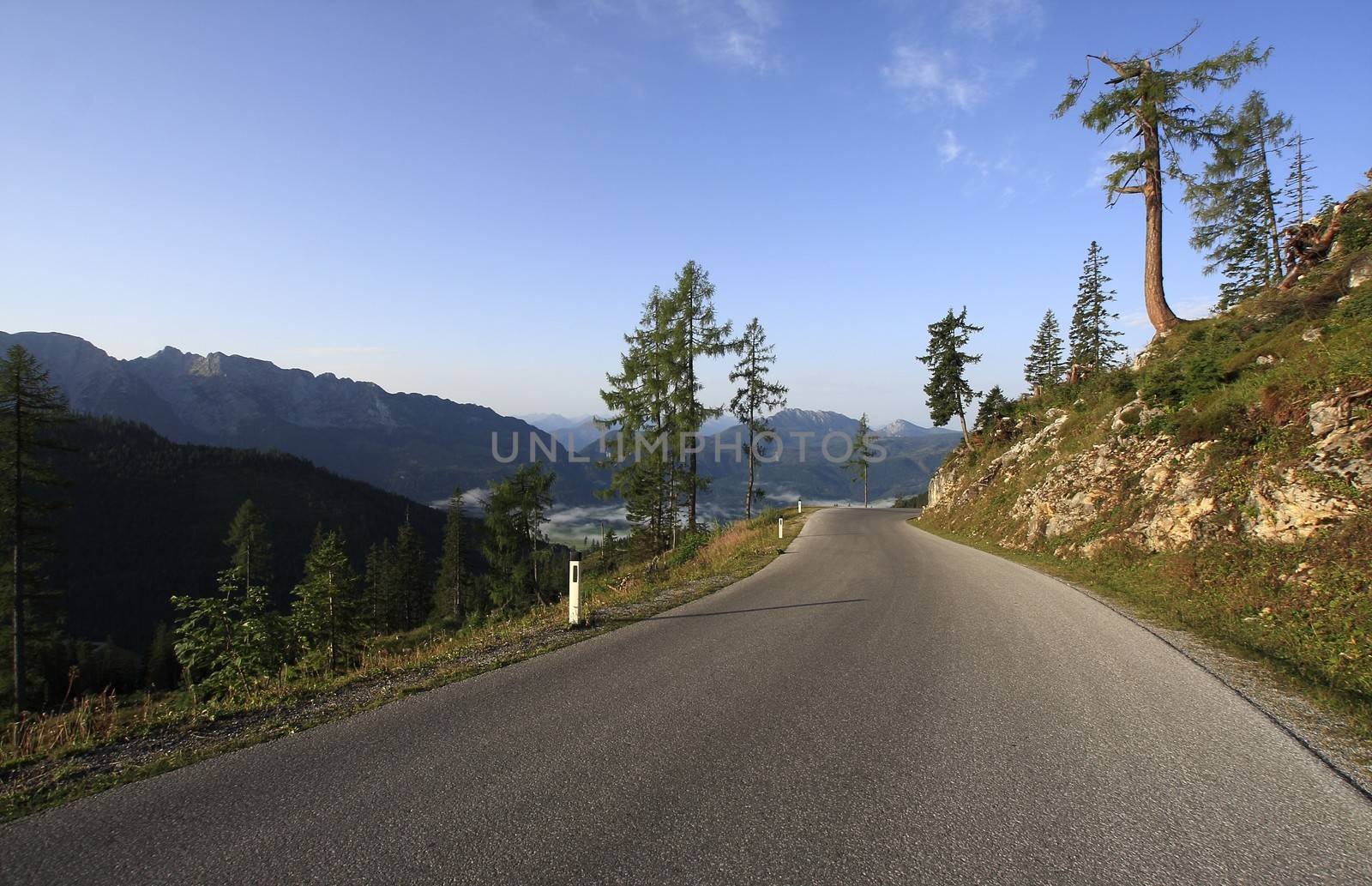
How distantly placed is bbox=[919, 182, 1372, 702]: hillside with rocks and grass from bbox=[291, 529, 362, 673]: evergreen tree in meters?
21.1

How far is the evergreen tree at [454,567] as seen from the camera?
65.0m

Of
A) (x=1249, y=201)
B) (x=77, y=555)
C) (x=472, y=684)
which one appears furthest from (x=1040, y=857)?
(x=77, y=555)

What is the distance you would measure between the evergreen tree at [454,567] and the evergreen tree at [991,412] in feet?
169

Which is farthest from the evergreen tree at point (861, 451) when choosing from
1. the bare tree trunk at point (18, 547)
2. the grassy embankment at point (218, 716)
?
the bare tree trunk at point (18, 547)

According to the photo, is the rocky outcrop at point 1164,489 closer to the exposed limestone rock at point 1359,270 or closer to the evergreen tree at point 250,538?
the exposed limestone rock at point 1359,270

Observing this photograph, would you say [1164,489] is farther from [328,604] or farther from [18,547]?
[18,547]

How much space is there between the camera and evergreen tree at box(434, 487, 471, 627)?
6500 centimetres

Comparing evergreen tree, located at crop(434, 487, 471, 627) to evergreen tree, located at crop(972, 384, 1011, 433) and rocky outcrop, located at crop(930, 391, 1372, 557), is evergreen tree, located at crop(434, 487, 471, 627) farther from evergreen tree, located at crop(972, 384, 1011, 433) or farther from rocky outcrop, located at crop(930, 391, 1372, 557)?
rocky outcrop, located at crop(930, 391, 1372, 557)

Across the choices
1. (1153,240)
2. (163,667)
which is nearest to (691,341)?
(1153,240)

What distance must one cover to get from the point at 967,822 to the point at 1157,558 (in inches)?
440

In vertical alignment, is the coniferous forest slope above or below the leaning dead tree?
below

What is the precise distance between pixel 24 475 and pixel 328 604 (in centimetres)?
1329

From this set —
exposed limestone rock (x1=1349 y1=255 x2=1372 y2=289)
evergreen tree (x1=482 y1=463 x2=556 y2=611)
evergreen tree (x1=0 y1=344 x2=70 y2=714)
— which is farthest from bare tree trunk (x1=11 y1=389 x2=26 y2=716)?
exposed limestone rock (x1=1349 y1=255 x2=1372 y2=289)

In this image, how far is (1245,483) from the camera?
35.0ft
